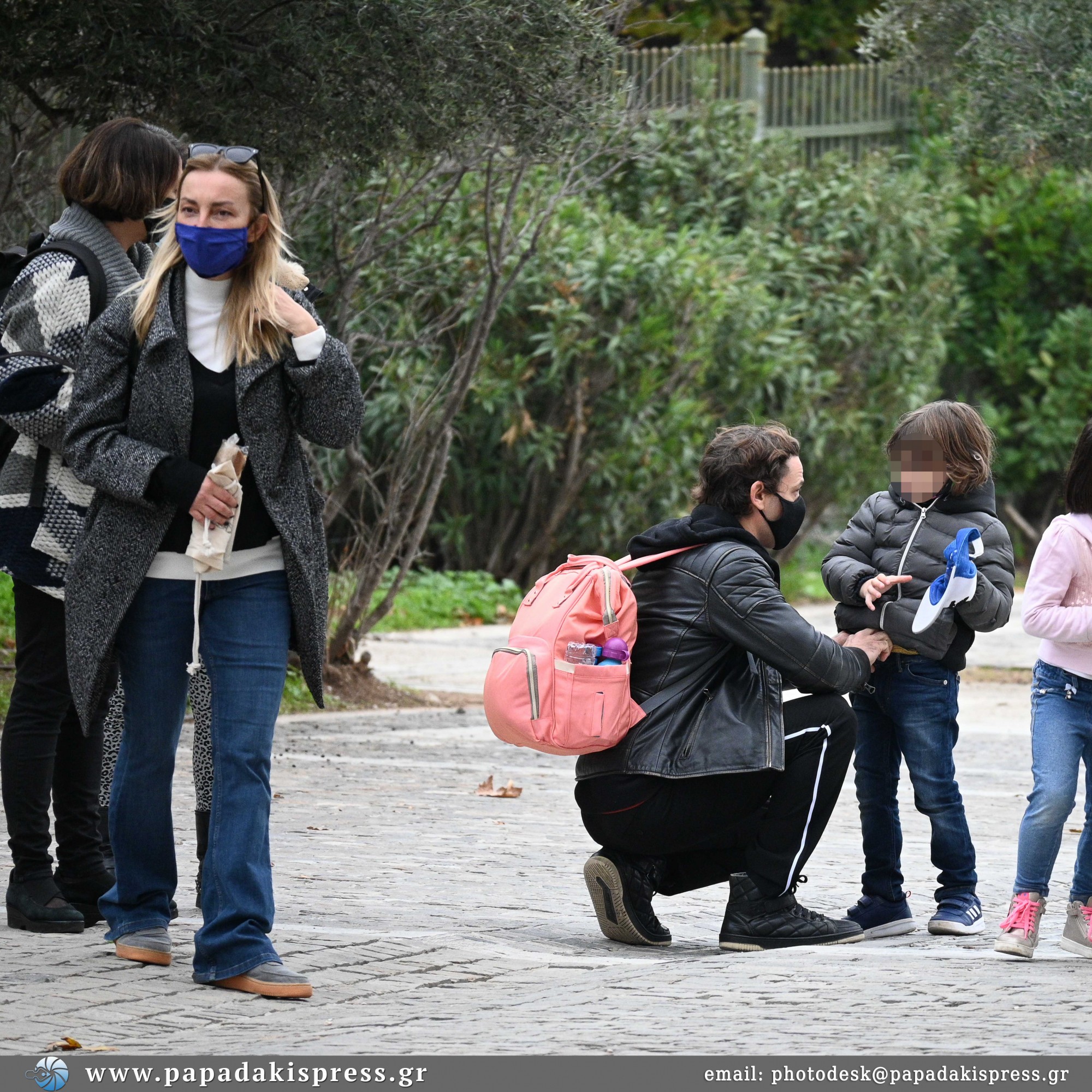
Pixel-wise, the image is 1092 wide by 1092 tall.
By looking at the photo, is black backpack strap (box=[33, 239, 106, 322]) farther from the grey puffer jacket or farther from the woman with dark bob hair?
the grey puffer jacket

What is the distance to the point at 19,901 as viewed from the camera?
4734 mm

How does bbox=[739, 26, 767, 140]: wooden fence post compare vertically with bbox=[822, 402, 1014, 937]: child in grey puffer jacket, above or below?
above

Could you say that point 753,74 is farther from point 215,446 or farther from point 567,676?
point 215,446

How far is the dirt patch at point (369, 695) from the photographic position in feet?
32.4

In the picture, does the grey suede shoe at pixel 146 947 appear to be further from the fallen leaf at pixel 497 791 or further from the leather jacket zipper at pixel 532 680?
the fallen leaf at pixel 497 791

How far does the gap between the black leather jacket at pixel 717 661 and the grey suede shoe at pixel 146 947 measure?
1.29 meters

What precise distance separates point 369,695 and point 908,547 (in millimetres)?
5246

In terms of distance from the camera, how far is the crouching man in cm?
491

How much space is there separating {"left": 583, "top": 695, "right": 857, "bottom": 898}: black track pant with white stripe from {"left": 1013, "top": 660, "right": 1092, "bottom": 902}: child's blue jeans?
1.71 ft

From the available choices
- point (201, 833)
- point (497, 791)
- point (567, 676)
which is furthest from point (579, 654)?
point (497, 791)

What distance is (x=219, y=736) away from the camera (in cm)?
415

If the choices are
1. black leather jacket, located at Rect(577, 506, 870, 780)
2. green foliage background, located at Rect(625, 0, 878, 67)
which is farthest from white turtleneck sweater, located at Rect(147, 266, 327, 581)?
green foliage background, located at Rect(625, 0, 878, 67)
